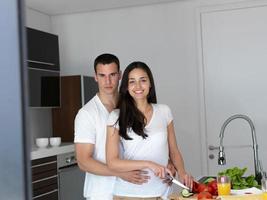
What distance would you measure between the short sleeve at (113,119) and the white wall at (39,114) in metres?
2.28

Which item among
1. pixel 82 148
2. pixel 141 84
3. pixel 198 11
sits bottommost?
pixel 82 148

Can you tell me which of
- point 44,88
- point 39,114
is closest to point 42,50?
point 44,88

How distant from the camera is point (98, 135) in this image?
6.43ft

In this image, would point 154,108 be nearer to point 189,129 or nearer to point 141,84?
point 141,84

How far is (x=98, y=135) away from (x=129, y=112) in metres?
0.19

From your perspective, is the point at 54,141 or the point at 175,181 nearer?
the point at 175,181

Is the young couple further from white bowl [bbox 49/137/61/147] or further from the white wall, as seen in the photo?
the white wall

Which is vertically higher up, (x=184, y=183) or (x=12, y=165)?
(x=12, y=165)

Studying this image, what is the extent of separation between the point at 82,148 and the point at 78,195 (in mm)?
2038

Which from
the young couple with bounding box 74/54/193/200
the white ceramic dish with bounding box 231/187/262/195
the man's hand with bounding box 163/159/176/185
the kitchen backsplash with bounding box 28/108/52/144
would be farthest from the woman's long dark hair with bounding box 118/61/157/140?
the kitchen backsplash with bounding box 28/108/52/144

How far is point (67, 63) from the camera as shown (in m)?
4.43

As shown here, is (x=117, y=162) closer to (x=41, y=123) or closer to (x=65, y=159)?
(x=65, y=159)

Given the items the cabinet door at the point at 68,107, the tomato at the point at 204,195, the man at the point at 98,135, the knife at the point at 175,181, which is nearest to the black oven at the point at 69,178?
the cabinet door at the point at 68,107

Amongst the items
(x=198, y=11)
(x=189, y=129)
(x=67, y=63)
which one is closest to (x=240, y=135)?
(x=189, y=129)
